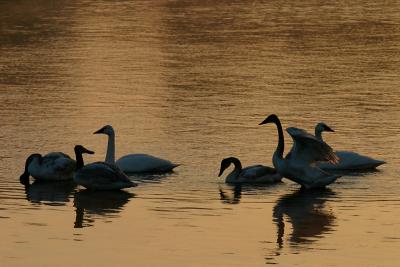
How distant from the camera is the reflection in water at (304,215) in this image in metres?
17.9

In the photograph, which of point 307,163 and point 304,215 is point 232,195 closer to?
point 307,163

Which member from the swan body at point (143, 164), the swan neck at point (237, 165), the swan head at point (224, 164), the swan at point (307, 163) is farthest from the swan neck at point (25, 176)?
the swan at point (307, 163)

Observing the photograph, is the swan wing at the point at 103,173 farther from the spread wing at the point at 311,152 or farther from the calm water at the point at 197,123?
the spread wing at the point at 311,152

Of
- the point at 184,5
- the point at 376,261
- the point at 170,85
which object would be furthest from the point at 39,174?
the point at 184,5

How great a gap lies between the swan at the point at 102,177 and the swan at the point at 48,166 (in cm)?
82

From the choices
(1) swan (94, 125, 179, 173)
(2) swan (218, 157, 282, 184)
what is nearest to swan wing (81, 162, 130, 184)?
(1) swan (94, 125, 179, 173)

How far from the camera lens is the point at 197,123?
2764 centimetres

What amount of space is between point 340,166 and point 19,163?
5169mm

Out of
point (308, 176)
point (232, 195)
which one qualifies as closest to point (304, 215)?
point (232, 195)

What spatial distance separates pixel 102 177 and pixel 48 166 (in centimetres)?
130

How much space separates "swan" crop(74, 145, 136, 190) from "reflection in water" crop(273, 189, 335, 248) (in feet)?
7.71

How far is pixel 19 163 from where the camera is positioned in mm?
23000

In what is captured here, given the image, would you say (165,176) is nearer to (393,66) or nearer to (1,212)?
(1,212)

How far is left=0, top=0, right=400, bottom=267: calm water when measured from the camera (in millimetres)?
17141
